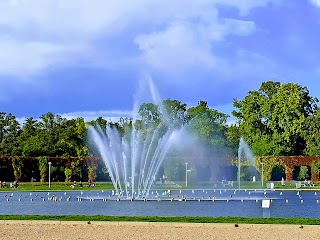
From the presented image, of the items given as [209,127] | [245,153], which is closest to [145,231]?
[245,153]

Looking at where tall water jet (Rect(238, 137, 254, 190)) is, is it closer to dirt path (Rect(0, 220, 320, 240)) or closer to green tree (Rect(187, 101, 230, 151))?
green tree (Rect(187, 101, 230, 151))

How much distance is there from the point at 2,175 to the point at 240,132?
88.9ft

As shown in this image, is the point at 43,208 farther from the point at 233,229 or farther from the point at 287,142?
the point at 287,142

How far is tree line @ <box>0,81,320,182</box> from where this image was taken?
68188mm

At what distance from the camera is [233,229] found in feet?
55.2

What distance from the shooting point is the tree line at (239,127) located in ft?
224

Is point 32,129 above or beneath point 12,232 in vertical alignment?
above

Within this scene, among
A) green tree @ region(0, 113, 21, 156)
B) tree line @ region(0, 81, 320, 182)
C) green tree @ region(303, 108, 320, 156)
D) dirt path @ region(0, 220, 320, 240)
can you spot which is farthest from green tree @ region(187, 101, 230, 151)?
dirt path @ region(0, 220, 320, 240)

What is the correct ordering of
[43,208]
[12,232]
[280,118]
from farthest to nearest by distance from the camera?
[280,118] < [43,208] < [12,232]

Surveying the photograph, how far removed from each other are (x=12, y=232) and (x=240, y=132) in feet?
189

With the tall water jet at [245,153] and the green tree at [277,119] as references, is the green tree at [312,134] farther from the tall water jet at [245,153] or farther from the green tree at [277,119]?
the tall water jet at [245,153]

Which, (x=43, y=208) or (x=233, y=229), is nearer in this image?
(x=233, y=229)

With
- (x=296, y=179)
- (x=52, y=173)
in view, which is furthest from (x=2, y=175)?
(x=296, y=179)

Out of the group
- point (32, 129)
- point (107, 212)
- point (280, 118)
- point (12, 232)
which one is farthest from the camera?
point (32, 129)
